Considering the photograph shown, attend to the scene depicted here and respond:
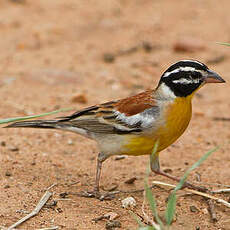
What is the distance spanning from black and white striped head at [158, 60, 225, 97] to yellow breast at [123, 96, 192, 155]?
122 mm

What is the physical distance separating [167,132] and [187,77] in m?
0.65

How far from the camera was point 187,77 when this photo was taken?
5.88 m

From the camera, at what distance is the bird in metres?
5.84

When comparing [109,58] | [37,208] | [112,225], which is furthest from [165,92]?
[109,58]

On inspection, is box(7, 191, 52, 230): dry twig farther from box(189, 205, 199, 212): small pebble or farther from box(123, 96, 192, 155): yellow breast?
box(189, 205, 199, 212): small pebble

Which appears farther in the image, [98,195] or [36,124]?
[36,124]

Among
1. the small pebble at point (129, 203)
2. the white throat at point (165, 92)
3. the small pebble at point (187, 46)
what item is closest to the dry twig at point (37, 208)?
the small pebble at point (129, 203)

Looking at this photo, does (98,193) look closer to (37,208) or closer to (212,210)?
(37,208)

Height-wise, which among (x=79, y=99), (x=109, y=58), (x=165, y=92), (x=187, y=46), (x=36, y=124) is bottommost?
(x=79, y=99)

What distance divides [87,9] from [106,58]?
2598 millimetres

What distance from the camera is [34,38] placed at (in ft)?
37.0

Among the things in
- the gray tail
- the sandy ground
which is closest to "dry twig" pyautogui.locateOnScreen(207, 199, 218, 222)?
the sandy ground

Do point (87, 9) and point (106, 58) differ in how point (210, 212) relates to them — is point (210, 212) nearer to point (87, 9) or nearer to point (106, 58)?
point (106, 58)

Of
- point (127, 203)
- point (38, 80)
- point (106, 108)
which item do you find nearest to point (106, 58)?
point (38, 80)
